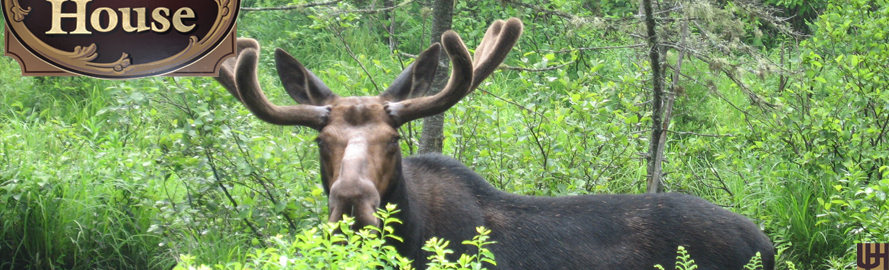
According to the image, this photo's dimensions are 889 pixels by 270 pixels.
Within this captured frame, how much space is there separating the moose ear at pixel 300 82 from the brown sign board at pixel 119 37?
0.36 meters

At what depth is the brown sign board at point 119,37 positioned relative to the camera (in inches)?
192

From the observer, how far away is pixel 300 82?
16.1 feet

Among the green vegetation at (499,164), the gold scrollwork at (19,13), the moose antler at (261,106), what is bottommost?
the green vegetation at (499,164)

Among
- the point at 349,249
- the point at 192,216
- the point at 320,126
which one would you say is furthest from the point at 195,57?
the point at 349,249

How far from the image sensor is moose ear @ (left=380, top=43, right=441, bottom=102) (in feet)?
16.1

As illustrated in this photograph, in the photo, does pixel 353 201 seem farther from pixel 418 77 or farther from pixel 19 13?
pixel 19 13

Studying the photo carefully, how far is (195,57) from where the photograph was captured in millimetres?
4859

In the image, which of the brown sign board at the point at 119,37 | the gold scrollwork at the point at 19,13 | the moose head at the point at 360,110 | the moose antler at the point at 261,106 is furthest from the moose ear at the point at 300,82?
the gold scrollwork at the point at 19,13

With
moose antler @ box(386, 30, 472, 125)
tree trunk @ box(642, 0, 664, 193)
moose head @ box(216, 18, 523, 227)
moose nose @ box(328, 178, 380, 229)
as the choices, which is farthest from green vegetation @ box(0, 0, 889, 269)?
moose nose @ box(328, 178, 380, 229)

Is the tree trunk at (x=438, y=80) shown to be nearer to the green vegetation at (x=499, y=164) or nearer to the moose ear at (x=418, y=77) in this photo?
the green vegetation at (x=499, y=164)

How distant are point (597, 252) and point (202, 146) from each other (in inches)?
100

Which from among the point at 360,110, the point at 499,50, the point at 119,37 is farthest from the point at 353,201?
the point at 119,37

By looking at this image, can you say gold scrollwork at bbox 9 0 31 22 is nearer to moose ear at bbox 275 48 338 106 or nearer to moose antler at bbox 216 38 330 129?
moose antler at bbox 216 38 330 129

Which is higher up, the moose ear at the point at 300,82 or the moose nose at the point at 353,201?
the moose ear at the point at 300,82
